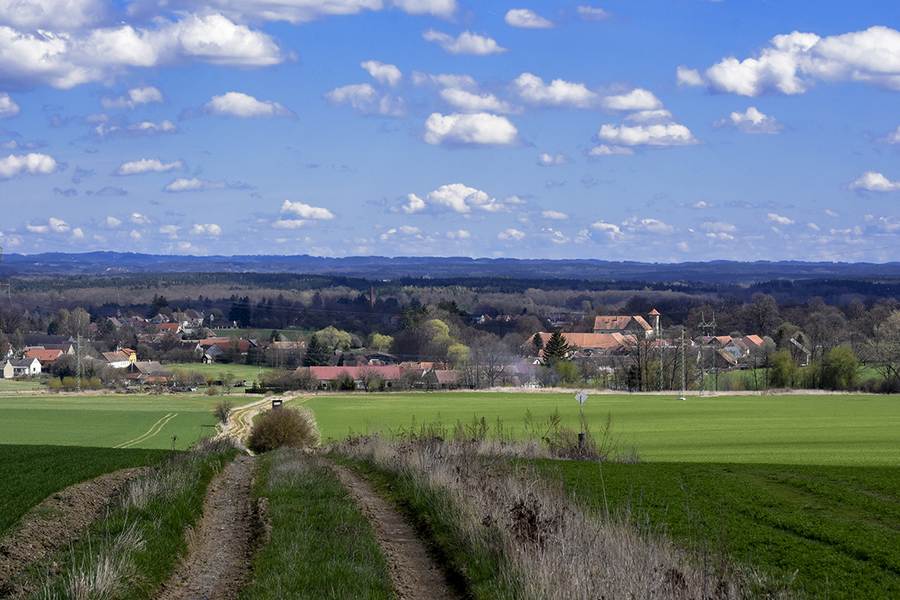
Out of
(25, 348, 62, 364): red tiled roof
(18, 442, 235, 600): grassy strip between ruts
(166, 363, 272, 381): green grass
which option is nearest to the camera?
(18, 442, 235, 600): grassy strip between ruts

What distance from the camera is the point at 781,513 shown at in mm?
20844

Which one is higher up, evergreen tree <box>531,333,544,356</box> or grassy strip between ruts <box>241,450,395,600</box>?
grassy strip between ruts <box>241,450,395,600</box>

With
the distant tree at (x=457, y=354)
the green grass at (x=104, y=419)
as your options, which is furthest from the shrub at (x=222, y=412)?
the distant tree at (x=457, y=354)

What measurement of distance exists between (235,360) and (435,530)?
143 metres

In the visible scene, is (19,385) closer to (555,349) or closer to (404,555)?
(555,349)

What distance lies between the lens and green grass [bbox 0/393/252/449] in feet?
203

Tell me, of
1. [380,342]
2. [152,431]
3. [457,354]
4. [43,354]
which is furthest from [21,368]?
[152,431]

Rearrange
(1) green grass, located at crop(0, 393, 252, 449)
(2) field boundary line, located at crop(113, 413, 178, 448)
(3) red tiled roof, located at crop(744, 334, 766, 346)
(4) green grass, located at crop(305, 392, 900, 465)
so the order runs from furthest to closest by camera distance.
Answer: (3) red tiled roof, located at crop(744, 334, 766, 346)
(1) green grass, located at crop(0, 393, 252, 449)
(2) field boundary line, located at crop(113, 413, 178, 448)
(4) green grass, located at crop(305, 392, 900, 465)

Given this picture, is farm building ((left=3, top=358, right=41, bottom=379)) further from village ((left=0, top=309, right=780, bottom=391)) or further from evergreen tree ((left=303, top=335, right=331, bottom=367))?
evergreen tree ((left=303, top=335, right=331, bottom=367))

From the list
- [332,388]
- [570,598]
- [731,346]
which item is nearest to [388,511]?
[570,598]

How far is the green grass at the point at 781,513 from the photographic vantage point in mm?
14719

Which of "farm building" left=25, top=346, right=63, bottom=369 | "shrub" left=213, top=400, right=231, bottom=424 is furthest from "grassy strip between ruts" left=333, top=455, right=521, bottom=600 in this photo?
"farm building" left=25, top=346, right=63, bottom=369

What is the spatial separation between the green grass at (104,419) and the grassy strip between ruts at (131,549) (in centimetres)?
3223

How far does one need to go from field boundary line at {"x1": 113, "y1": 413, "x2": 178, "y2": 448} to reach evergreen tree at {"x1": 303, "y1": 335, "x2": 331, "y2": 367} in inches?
2338
